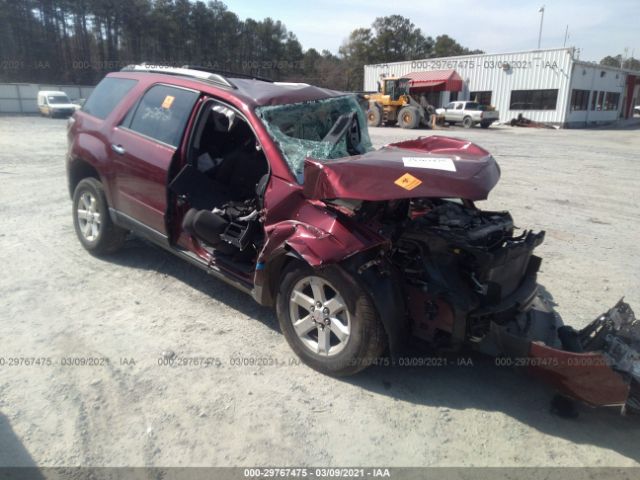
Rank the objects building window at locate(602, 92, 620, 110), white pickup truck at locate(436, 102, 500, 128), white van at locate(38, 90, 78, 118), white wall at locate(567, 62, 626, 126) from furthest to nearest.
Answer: building window at locate(602, 92, 620, 110), white wall at locate(567, 62, 626, 126), white pickup truck at locate(436, 102, 500, 128), white van at locate(38, 90, 78, 118)

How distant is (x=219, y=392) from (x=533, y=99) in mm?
36752

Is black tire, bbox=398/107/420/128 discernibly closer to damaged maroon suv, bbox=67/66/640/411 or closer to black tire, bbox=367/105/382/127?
black tire, bbox=367/105/382/127

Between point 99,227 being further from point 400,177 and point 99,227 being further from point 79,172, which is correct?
point 400,177

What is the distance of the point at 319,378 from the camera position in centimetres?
327

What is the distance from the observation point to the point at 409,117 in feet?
87.7

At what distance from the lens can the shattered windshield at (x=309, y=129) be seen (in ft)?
12.1

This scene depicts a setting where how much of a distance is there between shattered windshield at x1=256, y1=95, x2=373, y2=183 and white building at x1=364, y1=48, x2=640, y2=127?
31.4 metres

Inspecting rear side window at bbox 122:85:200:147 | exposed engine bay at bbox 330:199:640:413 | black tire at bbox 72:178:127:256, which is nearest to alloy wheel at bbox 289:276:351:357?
exposed engine bay at bbox 330:199:640:413

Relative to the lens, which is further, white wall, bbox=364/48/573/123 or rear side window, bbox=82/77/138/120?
white wall, bbox=364/48/573/123

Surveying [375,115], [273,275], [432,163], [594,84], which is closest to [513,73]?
[594,84]

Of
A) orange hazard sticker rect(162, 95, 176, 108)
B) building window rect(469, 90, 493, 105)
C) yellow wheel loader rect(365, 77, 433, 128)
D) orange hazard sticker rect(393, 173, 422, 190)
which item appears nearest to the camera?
orange hazard sticker rect(393, 173, 422, 190)

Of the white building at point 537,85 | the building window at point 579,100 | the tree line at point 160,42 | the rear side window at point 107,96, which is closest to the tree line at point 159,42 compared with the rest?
the tree line at point 160,42

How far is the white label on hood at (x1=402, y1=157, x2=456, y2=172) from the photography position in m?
3.01

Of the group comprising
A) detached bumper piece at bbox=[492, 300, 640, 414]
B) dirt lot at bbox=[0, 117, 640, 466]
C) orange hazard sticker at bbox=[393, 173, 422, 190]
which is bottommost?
dirt lot at bbox=[0, 117, 640, 466]
